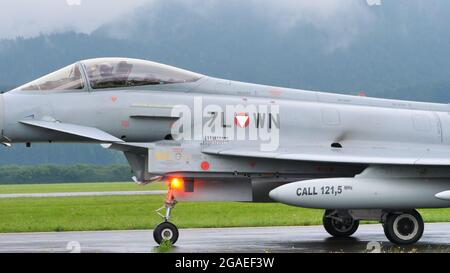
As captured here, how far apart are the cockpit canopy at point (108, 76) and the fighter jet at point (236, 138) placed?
0.02 m

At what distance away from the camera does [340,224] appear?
620 inches

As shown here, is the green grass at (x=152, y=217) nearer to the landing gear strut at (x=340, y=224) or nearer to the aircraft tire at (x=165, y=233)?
the landing gear strut at (x=340, y=224)

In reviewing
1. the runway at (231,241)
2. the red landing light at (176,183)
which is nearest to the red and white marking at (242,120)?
the red landing light at (176,183)

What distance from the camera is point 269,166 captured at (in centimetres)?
1392

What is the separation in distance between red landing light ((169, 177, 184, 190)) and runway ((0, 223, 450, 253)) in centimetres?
93

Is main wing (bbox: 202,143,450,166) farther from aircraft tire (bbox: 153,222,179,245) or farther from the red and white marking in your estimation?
aircraft tire (bbox: 153,222,179,245)

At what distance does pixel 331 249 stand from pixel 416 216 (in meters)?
1.78

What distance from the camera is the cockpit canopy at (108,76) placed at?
44.4 feet

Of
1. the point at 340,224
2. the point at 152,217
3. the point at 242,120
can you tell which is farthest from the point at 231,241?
the point at 152,217

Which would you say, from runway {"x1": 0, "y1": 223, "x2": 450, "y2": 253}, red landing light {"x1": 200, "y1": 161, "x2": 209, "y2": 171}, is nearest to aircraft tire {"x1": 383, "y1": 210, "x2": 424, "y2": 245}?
runway {"x1": 0, "y1": 223, "x2": 450, "y2": 253}

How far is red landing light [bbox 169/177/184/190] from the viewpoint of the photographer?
13752 millimetres

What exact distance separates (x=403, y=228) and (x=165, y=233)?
3.84 m
